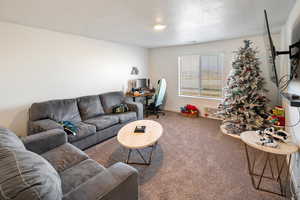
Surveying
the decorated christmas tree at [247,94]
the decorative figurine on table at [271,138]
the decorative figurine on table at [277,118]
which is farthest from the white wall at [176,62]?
the decorative figurine on table at [271,138]

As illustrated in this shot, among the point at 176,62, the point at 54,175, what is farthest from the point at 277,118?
the point at 54,175

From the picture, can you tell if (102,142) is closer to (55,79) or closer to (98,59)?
(55,79)

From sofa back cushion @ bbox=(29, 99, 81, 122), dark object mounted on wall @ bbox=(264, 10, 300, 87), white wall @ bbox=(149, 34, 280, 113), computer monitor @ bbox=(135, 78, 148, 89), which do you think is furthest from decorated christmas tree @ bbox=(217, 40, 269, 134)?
sofa back cushion @ bbox=(29, 99, 81, 122)

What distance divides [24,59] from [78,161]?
7.55 feet

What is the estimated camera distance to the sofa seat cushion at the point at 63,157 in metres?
1.59

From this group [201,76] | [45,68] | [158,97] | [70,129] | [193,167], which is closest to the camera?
[193,167]

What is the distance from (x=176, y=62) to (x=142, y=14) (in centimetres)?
304

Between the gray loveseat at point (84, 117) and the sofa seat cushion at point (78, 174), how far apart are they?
106 cm

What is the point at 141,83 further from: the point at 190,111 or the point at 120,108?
the point at 190,111

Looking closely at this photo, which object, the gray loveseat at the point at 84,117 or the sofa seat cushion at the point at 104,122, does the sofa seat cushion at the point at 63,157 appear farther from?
the sofa seat cushion at the point at 104,122

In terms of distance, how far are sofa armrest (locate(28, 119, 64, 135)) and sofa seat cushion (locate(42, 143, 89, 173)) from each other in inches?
23.4

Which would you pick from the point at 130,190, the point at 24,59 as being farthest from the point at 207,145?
the point at 24,59

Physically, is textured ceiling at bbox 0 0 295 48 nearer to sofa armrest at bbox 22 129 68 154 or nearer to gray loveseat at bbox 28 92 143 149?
gray loveseat at bbox 28 92 143 149

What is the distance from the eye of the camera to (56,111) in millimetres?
2867
